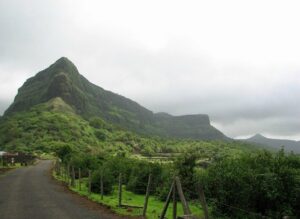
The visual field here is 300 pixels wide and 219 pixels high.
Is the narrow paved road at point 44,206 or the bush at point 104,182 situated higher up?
the bush at point 104,182

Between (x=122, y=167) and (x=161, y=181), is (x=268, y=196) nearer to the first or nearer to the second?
(x=161, y=181)

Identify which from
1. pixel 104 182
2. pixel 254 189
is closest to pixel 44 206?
pixel 104 182

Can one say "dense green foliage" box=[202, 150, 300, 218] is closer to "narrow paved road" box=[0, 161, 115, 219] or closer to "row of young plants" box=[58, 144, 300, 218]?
"row of young plants" box=[58, 144, 300, 218]

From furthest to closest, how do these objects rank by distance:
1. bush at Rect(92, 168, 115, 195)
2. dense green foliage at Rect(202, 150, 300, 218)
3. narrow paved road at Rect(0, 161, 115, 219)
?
bush at Rect(92, 168, 115, 195)
dense green foliage at Rect(202, 150, 300, 218)
narrow paved road at Rect(0, 161, 115, 219)

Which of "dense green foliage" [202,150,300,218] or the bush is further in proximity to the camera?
the bush

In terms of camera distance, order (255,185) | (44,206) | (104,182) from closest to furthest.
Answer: (255,185) → (44,206) → (104,182)

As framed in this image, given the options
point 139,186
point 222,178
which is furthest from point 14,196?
point 222,178

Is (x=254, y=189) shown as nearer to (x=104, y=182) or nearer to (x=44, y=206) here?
(x=44, y=206)

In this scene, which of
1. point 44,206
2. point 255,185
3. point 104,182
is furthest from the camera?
point 104,182

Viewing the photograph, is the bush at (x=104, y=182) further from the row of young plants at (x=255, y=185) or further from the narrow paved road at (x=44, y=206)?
the row of young plants at (x=255, y=185)

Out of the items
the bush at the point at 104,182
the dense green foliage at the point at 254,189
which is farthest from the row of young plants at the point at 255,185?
the bush at the point at 104,182

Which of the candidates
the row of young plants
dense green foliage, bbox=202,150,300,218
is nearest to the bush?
the row of young plants

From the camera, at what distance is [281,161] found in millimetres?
24156

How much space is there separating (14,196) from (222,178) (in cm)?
1496
